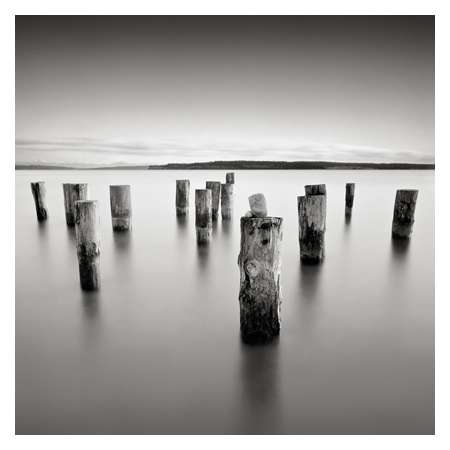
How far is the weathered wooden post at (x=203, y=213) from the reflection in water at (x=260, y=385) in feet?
14.6

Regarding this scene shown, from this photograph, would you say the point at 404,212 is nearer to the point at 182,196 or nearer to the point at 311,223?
the point at 311,223

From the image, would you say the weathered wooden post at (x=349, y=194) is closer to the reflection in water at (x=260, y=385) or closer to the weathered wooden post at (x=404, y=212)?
the weathered wooden post at (x=404, y=212)

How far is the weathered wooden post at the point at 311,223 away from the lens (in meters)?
6.00

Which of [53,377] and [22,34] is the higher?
[22,34]

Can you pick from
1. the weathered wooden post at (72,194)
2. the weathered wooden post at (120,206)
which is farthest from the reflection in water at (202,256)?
the weathered wooden post at (72,194)

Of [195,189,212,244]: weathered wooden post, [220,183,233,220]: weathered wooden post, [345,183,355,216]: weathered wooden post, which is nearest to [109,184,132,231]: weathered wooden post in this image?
[195,189,212,244]: weathered wooden post

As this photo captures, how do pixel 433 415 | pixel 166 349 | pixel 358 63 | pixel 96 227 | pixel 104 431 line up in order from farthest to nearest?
pixel 358 63
pixel 96 227
pixel 166 349
pixel 433 415
pixel 104 431

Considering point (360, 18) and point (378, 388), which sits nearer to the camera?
point (378, 388)

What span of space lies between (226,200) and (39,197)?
18.8 feet

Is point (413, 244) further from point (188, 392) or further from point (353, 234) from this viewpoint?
point (188, 392)

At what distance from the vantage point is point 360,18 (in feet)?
13.7
